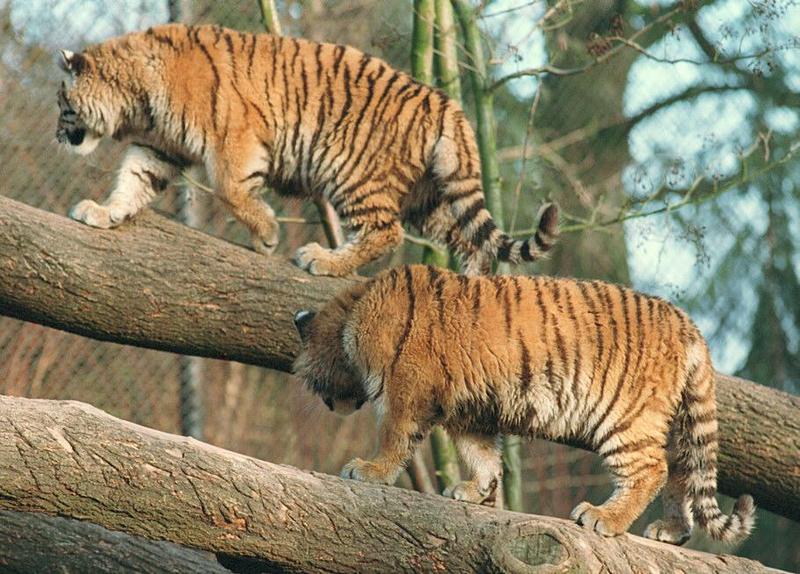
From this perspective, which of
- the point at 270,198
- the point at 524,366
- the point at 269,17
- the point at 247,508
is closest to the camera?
the point at 247,508

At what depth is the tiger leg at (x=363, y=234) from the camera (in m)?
4.43

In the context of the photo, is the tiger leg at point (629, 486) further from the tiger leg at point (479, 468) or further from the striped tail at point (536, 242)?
the striped tail at point (536, 242)

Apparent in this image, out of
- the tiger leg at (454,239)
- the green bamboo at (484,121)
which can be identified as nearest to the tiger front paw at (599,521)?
the tiger leg at (454,239)

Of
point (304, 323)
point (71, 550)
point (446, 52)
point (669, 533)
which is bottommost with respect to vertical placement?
point (71, 550)

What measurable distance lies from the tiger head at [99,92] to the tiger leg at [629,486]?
2.21 metres

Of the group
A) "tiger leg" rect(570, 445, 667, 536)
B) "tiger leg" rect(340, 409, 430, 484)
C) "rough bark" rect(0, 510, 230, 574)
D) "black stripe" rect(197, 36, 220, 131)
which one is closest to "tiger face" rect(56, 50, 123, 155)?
"black stripe" rect(197, 36, 220, 131)

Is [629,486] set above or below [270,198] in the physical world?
below

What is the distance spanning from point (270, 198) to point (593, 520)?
3247mm

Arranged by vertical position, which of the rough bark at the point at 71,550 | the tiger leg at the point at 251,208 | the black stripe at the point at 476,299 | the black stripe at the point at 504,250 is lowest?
the rough bark at the point at 71,550

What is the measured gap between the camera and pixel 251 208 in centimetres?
448

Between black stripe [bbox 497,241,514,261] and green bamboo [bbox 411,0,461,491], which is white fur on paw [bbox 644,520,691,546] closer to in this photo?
black stripe [bbox 497,241,514,261]

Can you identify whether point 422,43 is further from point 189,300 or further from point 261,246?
point 189,300

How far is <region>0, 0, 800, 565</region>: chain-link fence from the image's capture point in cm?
494

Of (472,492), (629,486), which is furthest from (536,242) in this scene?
(629,486)
